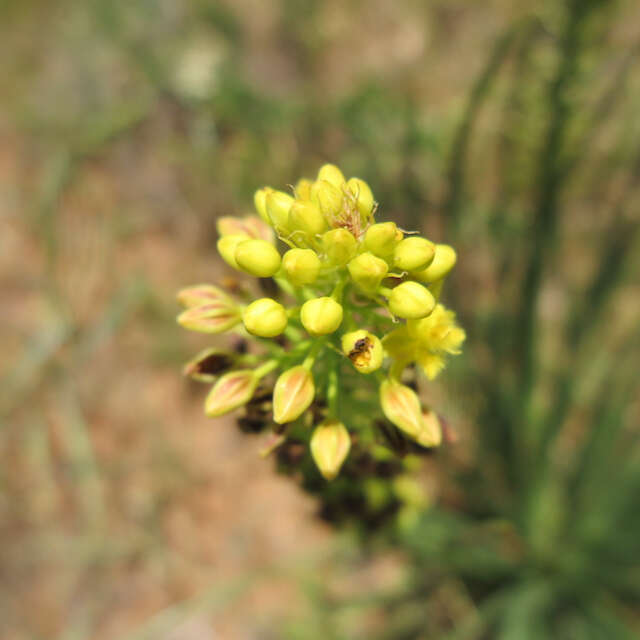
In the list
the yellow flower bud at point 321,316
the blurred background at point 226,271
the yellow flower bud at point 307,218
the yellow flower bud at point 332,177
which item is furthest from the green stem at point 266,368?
the blurred background at point 226,271

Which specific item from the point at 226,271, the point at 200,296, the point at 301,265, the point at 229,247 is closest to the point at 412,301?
the point at 301,265

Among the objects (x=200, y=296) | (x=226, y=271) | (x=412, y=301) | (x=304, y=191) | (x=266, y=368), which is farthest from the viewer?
(x=226, y=271)

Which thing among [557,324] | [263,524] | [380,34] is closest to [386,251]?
[557,324]

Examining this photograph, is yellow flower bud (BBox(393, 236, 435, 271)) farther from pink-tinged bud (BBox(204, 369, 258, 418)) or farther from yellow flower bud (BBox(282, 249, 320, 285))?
pink-tinged bud (BBox(204, 369, 258, 418))

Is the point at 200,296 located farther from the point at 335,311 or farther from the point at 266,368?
the point at 335,311

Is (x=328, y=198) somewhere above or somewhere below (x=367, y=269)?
above

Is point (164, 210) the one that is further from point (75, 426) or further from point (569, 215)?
point (569, 215)
